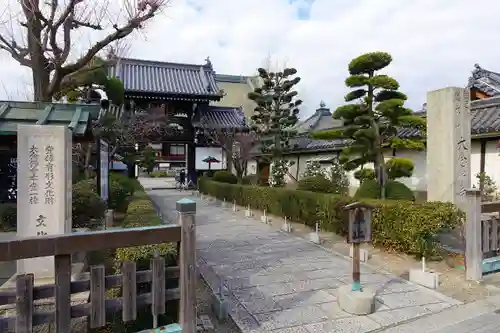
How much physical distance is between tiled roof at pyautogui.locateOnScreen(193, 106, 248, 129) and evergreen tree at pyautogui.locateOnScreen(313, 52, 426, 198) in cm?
1557

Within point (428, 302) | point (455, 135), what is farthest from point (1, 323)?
point (455, 135)

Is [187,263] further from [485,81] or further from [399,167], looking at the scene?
[485,81]

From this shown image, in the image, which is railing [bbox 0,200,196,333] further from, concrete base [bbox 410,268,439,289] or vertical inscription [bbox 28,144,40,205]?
concrete base [bbox 410,268,439,289]

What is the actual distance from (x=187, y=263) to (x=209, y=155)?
79.7ft

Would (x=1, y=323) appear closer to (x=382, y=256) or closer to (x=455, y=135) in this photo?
(x=382, y=256)

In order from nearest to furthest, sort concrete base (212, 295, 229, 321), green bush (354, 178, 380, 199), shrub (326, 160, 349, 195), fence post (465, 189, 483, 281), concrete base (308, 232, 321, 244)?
concrete base (212, 295, 229, 321), fence post (465, 189, 483, 281), concrete base (308, 232, 321, 244), green bush (354, 178, 380, 199), shrub (326, 160, 349, 195)

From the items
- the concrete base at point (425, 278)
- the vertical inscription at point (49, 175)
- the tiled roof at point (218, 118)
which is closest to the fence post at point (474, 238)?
the concrete base at point (425, 278)

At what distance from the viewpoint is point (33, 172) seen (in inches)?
196

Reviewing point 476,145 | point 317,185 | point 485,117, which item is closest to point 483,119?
point 485,117

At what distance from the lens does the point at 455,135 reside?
7.92m

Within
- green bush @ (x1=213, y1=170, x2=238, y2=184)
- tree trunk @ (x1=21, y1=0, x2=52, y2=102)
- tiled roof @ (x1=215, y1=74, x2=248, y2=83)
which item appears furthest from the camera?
tiled roof @ (x1=215, y1=74, x2=248, y2=83)

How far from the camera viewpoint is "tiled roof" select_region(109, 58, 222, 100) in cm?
2567

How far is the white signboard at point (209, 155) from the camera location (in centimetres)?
2725

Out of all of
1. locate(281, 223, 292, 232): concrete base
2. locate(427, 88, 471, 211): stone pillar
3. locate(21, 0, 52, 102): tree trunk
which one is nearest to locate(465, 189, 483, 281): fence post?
locate(427, 88, 471, 211): stone pillar
